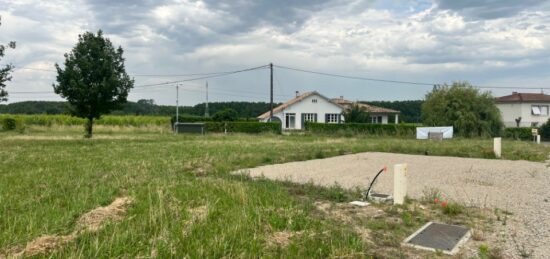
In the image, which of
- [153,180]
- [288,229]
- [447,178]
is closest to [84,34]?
[153,180]

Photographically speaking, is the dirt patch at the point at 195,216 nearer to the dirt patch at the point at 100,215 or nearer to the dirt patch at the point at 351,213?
the dirt patch at the point at 100,215

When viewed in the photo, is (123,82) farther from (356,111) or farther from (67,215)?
(356,111)

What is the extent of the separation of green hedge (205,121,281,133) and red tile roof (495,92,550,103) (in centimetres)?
3482

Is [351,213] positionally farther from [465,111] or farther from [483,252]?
[465,111]

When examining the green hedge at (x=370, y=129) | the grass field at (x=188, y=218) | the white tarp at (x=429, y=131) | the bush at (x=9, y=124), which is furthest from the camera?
the bush at (x=9, y=124)

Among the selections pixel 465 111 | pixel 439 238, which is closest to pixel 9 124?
pixel 465 111

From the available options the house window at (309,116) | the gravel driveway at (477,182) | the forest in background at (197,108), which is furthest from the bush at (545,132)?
the gravel driveway at (477,182)

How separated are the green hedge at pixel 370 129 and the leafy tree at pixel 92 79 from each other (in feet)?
58.2

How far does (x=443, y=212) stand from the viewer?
18.9ft

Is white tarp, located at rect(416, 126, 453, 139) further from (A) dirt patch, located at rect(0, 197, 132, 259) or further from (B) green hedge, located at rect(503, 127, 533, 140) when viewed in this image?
(A) dirt patch, located at rect(0, 197, 132, 259)

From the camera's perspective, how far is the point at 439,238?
178 inches

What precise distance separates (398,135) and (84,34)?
2186 cm

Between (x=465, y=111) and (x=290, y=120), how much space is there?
24.7 metres

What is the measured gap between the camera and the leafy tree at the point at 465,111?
109ft
